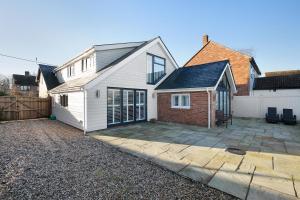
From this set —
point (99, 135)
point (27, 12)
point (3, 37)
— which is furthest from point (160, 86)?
point (3, 37)

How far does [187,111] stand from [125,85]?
15.7 ft

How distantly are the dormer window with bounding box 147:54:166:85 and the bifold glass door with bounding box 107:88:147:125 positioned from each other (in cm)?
152

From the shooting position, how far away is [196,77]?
39.9 feet

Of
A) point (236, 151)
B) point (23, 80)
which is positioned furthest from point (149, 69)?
point (23, 80)

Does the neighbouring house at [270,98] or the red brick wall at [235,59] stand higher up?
the red brick wall at [235,59]

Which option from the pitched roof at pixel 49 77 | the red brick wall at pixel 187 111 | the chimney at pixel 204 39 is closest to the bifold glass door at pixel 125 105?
the red brick wall at pixel 187 111

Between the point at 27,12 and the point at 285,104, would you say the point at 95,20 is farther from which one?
the point at 285,104

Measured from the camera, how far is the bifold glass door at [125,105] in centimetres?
1011

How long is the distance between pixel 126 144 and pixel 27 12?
40.0 ft

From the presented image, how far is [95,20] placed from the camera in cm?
1194

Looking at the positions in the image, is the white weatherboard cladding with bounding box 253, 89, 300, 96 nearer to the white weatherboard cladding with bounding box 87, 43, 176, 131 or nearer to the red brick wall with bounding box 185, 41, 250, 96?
the red brick wall with bounding box 185, 41, 250, 96

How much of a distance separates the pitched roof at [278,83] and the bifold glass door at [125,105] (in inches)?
511

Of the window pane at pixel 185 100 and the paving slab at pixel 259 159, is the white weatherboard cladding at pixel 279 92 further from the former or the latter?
the paving slab at pixel 259 159

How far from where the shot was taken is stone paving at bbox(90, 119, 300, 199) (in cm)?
372
